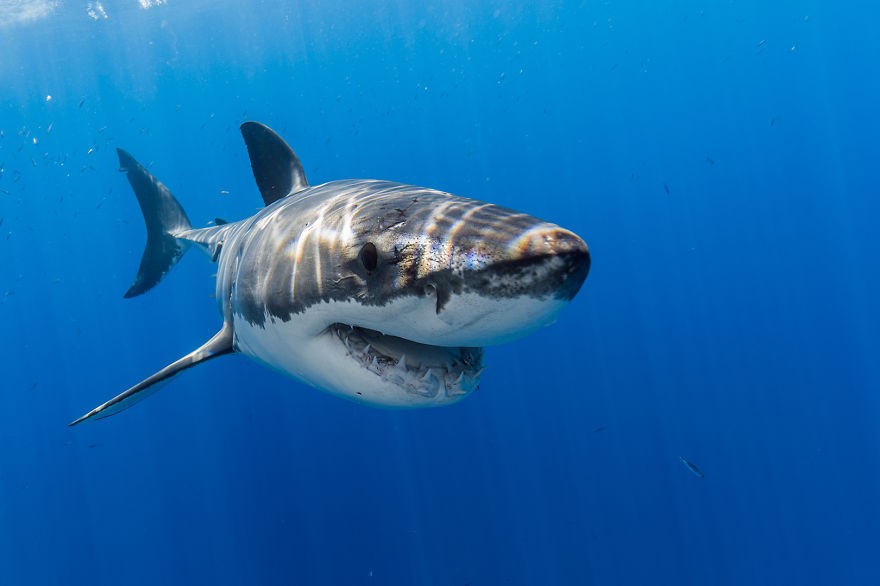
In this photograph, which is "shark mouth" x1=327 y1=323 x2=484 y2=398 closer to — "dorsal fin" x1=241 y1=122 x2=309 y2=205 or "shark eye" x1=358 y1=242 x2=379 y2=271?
"shark eye" x1=358 y1=242 x2=379 y2=271

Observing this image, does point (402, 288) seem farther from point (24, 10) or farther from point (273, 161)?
point (24, 10)

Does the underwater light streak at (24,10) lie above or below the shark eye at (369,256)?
above

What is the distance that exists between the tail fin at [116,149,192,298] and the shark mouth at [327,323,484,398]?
5220mm

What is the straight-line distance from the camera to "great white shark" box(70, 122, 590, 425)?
4.26ft

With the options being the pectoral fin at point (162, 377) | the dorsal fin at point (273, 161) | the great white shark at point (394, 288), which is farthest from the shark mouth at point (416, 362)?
the dorsal fin at point (273, 161)

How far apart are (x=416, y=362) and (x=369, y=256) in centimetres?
46

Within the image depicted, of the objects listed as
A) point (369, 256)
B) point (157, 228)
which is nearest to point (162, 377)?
point (369, 256)

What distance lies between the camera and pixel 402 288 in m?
1.49

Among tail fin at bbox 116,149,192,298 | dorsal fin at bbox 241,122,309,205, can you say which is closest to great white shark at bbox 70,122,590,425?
dorsal fin at bbox 241,122,309,205

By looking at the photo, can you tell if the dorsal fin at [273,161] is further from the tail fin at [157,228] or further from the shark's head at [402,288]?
the shark's head at [402,288]

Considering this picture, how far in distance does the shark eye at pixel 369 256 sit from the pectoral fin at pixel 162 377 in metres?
2.09

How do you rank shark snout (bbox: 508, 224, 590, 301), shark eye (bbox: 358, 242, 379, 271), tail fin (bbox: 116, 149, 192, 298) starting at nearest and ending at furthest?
1. shark snout (bbox: 508, 224, 590, 301)
2. shark eye (bbox: 358, 242, 379, 271)
3. tail fin (bbox: 116, 149, 192, 298)

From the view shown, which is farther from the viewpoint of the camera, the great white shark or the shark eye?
the shark eye

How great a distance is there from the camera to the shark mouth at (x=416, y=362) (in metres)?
1.84
